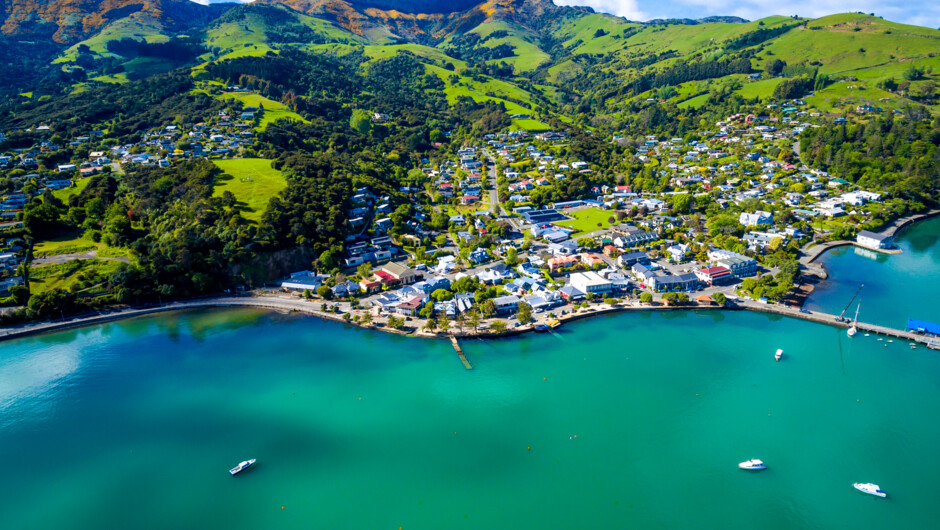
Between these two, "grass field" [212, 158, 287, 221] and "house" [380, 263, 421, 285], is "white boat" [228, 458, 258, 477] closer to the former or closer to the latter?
"house" [380, 263, 421, 285]

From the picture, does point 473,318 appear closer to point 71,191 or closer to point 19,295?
point 19,295

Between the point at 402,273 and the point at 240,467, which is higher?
the point at 402,273

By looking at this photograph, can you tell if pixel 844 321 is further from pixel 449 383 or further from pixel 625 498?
pixel 449 383

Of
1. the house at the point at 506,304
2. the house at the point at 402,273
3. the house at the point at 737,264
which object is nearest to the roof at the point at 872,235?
the house at the point at 737,264

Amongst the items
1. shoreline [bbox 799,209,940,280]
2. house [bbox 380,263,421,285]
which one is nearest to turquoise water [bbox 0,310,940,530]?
house [bbox 380,263,421,285]

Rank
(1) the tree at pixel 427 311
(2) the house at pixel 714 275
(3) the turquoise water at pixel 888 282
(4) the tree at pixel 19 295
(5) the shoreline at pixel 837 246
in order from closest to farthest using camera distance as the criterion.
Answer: (3) the turquoise water at pixel 888 282, (1) the tree at pixel 427 311, (4) the tree at pixel 19 295, (2) the house at pixel 714 275, (5) the shoreline at pixel 837 246

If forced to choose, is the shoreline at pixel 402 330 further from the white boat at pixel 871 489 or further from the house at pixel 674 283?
the white boat at pixel 871 489

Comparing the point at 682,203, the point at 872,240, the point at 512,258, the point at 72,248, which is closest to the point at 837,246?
the point at 872,240
